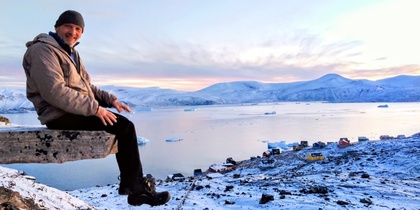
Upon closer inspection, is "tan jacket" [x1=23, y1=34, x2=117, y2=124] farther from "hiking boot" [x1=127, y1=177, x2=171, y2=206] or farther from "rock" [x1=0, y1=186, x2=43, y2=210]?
"rock" [x1=0, y1=186, x2=43, y2=210]

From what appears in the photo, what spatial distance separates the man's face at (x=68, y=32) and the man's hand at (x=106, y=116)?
0.66 m

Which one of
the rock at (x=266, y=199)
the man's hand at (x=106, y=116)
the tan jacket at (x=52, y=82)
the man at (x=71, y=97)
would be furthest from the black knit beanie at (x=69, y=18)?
the rock at (x=266, y=199)

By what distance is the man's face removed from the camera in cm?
255

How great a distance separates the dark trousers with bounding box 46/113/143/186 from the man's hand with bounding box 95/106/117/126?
7 centimetres

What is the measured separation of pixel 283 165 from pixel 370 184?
874cm

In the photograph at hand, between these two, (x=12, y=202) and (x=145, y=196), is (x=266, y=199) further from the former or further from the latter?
(x=12, y=202)

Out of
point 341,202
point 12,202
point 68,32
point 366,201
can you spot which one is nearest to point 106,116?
point 68,32

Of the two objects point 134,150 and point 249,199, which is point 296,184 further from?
point 134,150

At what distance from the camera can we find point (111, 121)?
2531 mm

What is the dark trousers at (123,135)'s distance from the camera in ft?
8.49

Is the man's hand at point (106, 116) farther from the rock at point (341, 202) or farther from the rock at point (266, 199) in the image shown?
the rock at point (341, 202)

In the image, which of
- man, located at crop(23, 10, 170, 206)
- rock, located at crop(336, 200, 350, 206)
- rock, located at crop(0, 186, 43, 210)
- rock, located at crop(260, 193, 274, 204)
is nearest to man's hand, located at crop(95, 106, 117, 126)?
man, located at crop(23, 10, 170, 206)

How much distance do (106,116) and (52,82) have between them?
0.47m

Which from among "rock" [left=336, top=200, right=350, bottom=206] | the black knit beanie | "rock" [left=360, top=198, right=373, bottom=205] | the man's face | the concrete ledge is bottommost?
"rock" [left=360, top=198, right=373, bottom=205]
